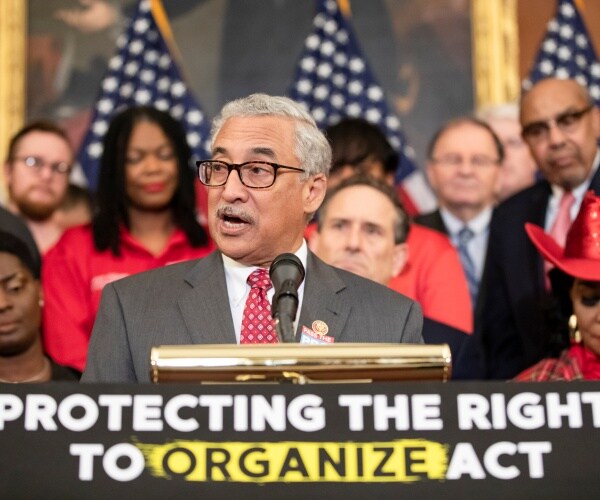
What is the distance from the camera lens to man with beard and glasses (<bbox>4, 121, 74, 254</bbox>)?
16.0 ft

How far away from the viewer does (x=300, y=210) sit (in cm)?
279

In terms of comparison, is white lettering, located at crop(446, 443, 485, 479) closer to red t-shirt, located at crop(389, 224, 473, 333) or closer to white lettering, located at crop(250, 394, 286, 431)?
white lettering, located at crop(250, 394, 286, 431)

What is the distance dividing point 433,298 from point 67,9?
310 cm

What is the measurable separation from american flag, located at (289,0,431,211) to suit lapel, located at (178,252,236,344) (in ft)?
11.4

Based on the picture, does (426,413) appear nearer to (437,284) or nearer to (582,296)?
(582,296)

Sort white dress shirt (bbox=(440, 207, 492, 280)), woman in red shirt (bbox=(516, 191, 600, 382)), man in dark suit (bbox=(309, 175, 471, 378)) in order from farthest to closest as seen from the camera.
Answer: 1. white dress shirt (bbox=(440, 207, 492, 280))
2. man in dark suit (bbox=(309, 175, 471, 378))
3. woman in red shirt (bbox=(516, 191, 600, 382))

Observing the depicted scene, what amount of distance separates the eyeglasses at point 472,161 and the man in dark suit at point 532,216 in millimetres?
502

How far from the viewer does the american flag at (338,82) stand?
6078 millimetres

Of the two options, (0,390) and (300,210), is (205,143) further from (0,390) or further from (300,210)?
(0,390)

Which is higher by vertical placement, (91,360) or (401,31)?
(401,31)

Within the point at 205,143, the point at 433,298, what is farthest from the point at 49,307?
the point at 205,143

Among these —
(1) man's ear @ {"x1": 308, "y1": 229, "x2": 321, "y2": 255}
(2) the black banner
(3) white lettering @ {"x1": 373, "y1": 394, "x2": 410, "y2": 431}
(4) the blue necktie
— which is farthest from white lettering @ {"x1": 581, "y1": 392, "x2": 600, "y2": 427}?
(4) the blue necktie

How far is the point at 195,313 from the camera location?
2.58 metres

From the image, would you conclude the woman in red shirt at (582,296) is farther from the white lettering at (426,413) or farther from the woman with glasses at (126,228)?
the white lettering at (426,413)
